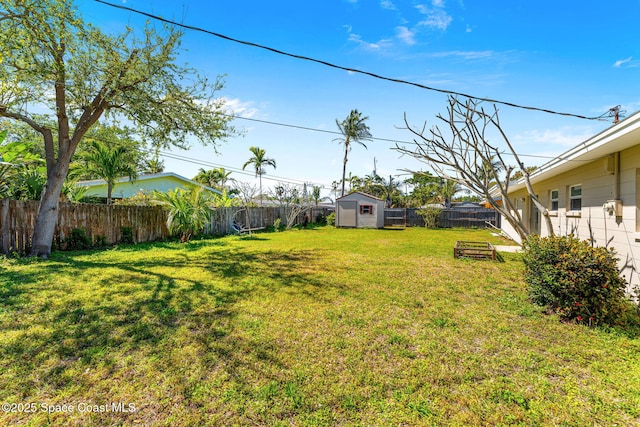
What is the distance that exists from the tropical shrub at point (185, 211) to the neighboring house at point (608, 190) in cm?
1149

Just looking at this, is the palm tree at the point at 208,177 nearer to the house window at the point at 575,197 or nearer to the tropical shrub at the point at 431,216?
the tropical shrub at the point at 431,216

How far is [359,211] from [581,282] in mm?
16725

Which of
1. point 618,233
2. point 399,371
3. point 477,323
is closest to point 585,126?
point 618,233

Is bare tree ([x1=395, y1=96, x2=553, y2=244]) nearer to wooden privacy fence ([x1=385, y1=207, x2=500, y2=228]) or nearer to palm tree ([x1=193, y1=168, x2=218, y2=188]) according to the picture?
wooden privacy fence ([x1=385, y1=207, x2=500, y2=228])

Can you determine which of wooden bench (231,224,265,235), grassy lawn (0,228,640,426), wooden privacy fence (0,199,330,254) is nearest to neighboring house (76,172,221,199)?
wooden bench (231,224,265,235)

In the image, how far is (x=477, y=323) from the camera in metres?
3.61

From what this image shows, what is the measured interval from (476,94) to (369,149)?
1010 inches

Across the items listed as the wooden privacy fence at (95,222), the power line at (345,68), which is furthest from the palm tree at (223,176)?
the power line at (345,68)

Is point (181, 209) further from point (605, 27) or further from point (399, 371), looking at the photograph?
point (605, 27)

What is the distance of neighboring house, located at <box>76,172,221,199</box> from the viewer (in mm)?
16609

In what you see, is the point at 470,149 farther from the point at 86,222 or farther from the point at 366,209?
the point at 366,209

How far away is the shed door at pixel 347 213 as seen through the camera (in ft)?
66.4

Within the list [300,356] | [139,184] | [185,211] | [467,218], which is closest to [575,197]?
[300,356]

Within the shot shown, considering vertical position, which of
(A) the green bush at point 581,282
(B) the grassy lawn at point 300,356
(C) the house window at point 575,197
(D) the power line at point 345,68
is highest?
(D) the power line at point 345,68
